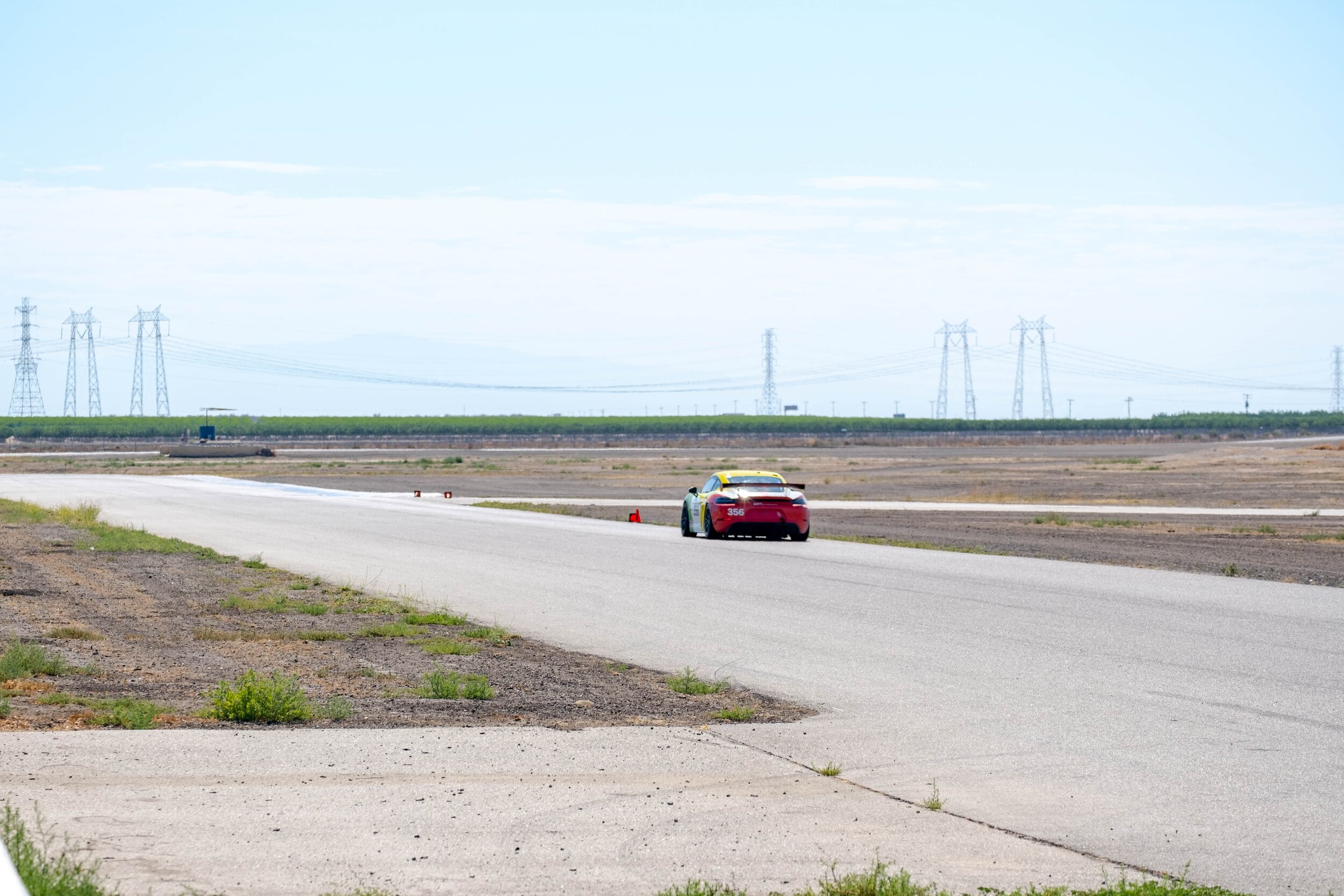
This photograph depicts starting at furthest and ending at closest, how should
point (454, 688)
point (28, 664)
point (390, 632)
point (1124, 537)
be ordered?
point (1124, 537) < point (390, 632) < point (28, 664) < point (454, 688)

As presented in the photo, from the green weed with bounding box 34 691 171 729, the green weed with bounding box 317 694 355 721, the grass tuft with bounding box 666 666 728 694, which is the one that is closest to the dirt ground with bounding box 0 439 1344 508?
the grass tuft with bounding box 666 666 728 694

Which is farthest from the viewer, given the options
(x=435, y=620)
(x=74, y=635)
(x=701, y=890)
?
(x=435, y=620)

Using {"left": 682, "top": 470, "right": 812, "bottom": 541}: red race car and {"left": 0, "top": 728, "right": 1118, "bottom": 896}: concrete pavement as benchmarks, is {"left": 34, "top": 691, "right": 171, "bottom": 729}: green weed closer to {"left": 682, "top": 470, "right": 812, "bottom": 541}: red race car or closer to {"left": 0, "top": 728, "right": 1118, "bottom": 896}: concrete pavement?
{"left": 0, "top": 728, "right": 1118, "bottom": 896}: concrete pavement

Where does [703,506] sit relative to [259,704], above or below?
above

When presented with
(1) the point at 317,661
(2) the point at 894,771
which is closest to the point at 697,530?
(1) the point at 317,661

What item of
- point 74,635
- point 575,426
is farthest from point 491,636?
point 575,426

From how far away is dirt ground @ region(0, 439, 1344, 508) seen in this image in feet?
159

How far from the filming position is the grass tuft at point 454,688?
412 inches

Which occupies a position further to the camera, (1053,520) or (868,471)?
(868,471)

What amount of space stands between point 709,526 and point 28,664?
17416 mm

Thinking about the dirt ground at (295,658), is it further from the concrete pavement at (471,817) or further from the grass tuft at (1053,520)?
the grass tuft at (1053,520)

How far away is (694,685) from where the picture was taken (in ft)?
35.9

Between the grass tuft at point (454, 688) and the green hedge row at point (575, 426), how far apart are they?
13587 cm

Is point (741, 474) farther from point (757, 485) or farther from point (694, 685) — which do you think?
point (694, 685)
